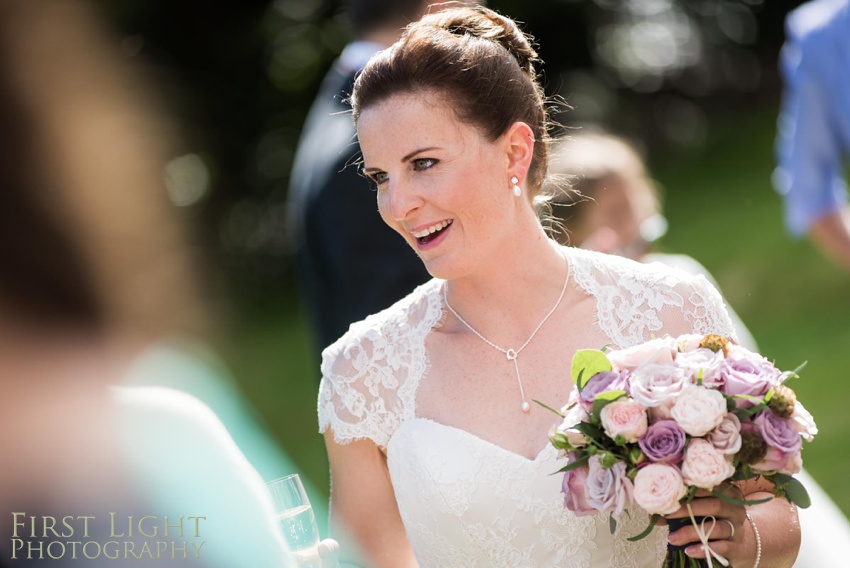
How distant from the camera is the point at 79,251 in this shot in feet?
4.94

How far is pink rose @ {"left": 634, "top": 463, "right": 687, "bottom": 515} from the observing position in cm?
250

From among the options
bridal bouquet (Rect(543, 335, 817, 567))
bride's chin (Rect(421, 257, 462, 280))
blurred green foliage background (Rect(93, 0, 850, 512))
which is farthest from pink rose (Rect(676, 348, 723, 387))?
blurred green foliage background (Rect(93, 0, 850, 512))

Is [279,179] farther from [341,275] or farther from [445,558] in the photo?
[445,558]

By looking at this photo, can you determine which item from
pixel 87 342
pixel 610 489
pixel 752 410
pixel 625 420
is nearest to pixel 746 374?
pixel 752 410

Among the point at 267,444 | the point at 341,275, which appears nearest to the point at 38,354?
the point at 341,275

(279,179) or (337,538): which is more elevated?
(279,179)

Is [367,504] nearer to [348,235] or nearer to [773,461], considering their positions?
[348,235]

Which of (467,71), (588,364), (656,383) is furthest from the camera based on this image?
(467,71)

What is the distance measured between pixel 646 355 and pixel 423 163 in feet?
2.98

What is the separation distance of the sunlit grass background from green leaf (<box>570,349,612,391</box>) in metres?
4.16

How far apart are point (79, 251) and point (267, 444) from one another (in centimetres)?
812

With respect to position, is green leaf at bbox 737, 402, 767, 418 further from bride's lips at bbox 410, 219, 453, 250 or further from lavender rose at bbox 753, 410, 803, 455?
bride's lips at bbox 410, 219, 453, 250

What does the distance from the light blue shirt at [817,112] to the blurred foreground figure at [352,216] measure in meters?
2.11

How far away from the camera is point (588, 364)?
2723 millimetres
